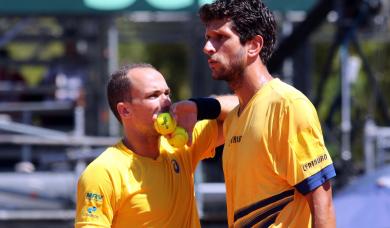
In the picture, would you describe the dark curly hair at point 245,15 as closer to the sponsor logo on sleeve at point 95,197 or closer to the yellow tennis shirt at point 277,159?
the yellow tennis shirt at point 277,159

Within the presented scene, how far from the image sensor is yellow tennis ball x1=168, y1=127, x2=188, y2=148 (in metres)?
3.90

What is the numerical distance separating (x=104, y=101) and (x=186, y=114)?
394 inches

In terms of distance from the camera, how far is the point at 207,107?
4105 millimetres

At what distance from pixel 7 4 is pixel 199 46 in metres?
3.17

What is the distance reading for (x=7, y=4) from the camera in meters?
11.8

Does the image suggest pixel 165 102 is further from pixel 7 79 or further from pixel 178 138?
pixel 7 79

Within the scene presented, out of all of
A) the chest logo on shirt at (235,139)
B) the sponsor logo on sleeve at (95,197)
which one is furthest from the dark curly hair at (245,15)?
the sponsor logo on sleeve at (95,197)

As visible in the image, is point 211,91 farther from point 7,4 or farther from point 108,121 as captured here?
point 7,4

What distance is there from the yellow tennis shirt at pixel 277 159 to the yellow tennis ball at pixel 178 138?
262 mm

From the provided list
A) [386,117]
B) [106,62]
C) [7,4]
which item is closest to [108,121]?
[106,62]

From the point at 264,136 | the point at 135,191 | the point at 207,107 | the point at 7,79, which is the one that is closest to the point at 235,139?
the point at 264,136

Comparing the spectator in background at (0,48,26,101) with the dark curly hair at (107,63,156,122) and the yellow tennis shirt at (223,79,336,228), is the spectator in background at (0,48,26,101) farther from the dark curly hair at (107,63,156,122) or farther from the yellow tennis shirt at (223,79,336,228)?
the yellow tennis shirt at (223,79,336,228)

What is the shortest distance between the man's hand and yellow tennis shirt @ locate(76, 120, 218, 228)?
0.19 m

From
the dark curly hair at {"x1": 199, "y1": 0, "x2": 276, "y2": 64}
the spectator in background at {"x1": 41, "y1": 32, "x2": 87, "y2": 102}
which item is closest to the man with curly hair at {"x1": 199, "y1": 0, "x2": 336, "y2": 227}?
the dark curly hair at {"x1": 199, "y1": 0, "x2": 276, "y2": 64}
